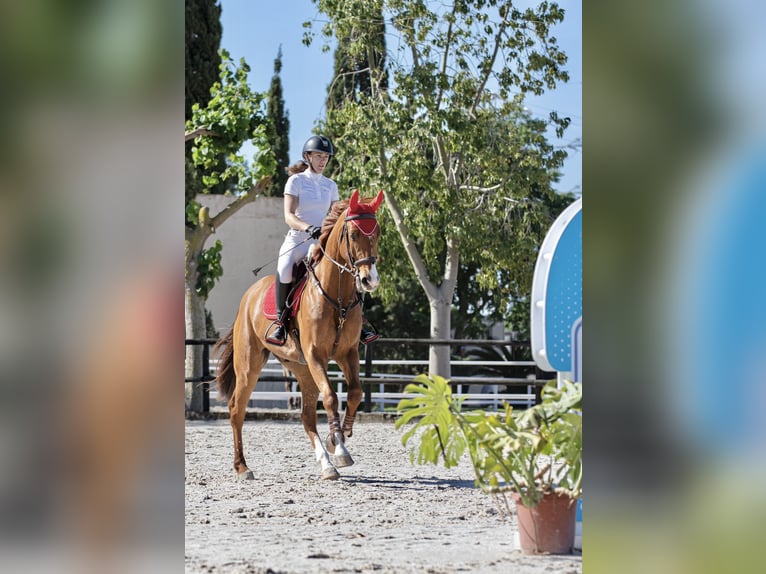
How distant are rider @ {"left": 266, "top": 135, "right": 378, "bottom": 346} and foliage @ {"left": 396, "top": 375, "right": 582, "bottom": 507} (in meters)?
2.75

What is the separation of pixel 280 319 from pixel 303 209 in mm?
668

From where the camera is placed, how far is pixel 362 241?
4953mm

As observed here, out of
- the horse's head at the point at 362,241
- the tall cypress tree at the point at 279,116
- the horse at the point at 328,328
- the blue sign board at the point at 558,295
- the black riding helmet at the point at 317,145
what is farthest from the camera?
the tall cypress tree at the point at 279,116

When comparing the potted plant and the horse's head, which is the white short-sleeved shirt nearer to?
the horse's head

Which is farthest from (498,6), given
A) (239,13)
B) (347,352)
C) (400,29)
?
(347,352)

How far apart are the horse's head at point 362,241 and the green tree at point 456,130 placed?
584 cm

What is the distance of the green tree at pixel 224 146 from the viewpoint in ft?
33.4

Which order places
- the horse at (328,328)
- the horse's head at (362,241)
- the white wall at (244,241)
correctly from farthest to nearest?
the white wall at (244,241) → the horse at (328,328) → the horse's head at (362,241)

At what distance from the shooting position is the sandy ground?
278 cm

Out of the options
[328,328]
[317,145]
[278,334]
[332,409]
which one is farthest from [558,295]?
[278,334]

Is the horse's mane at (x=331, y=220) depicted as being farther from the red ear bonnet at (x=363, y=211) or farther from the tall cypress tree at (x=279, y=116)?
the tall cypress tree at (x=279, y=116)

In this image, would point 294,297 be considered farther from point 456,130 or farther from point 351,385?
point 456,130

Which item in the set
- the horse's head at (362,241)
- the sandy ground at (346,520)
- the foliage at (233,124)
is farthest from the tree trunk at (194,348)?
the horse's head at (362,241)
